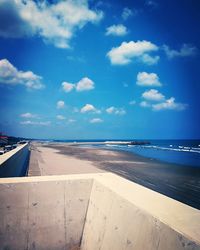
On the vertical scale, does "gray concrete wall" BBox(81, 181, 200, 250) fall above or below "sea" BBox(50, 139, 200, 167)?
above

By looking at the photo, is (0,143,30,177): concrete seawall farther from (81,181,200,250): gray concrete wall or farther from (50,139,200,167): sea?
(50,139,200,167): sea

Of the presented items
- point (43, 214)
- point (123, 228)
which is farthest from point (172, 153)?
point (123, 228)

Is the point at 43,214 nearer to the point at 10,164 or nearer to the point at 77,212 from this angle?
the point at 77,212

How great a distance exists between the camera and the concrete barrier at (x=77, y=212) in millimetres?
3125

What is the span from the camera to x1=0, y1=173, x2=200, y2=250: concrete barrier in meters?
3.12

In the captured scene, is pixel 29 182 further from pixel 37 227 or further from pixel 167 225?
pixel 167 225

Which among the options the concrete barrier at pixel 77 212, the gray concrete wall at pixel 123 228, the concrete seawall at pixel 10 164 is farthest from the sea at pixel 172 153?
the gray concrete wall at pixel 123 228

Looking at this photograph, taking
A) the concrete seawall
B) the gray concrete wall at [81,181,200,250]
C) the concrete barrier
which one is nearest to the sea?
the concrete seawall

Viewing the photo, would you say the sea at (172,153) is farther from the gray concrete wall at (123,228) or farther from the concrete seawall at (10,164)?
the gray concrete wall at (123,228)

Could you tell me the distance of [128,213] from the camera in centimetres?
324

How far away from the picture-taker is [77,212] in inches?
182

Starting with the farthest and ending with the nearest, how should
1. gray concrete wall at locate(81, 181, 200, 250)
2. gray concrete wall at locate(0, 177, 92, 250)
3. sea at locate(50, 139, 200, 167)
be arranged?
sea at locate(50, 139, 200, 167), gray concrete wall at locate(0, 177, 92, 250), gray concrete wall at locate(81, 181, 200, 250)

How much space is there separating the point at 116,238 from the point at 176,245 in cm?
134

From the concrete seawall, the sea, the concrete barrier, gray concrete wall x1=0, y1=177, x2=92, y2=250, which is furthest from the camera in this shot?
the sea
